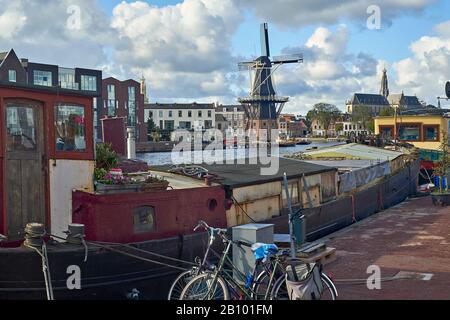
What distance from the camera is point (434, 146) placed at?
3991 cm

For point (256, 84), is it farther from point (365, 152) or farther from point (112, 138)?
point (112, 138)

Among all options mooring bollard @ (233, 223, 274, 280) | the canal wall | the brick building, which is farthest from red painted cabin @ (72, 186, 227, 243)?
the brick building

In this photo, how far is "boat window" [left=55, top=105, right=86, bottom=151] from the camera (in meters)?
10.5

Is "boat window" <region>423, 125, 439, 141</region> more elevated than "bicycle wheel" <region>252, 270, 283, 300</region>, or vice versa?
"boat window" <region>423, 125, 439, 141</region>

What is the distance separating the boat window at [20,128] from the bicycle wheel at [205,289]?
13.8ft

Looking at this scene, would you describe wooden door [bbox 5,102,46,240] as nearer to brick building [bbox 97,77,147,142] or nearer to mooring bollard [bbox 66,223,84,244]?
mooring bollard [bbox 66,223,84,244]

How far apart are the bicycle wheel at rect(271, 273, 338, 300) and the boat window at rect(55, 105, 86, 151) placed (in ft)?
16.6

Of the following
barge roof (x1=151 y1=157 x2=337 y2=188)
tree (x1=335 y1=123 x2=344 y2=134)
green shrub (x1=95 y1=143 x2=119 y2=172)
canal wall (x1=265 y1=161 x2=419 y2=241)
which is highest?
tree (x1=335 y1=123 x2=344 y2=134)

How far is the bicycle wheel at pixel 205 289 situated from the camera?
7840 millimetres

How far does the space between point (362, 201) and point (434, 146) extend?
21.2 meters

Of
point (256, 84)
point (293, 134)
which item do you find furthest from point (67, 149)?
point (293, 134)

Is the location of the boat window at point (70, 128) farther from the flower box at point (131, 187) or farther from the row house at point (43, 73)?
the row house at point (43, 73)

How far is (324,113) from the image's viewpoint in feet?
543

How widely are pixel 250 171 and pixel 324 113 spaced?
153 meters
